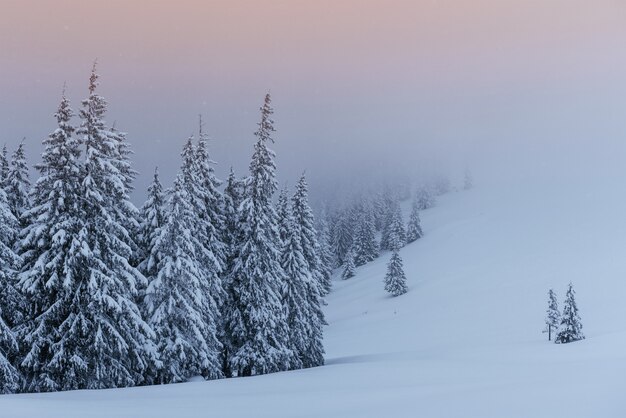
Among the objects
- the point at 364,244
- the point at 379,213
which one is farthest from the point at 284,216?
the point at 379,213

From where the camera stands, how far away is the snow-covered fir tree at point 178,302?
2089 cm

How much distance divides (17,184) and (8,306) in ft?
20.1

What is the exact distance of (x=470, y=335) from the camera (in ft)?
129

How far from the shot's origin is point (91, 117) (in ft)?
62.4

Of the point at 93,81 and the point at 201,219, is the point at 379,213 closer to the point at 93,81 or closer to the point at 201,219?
the point at 201,219

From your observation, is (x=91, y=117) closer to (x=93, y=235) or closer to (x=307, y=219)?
(x=93, y=235)

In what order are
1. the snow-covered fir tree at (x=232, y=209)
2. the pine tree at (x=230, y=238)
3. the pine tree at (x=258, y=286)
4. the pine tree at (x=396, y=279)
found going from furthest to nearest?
1. the pine tree at (x=396, y=279)
2. the snow-covered fir tree at (x=232, y=209)
3. the pine tree at (x=230, y=238)
4. the pine tree at (x=258, y=286)

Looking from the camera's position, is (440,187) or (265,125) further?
(440,187)

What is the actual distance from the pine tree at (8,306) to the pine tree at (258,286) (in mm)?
10325

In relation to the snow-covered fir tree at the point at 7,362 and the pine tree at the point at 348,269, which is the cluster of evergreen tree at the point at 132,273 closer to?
the snow-covered fir tree at the point at 7,362

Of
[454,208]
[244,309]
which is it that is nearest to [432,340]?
[244,309]

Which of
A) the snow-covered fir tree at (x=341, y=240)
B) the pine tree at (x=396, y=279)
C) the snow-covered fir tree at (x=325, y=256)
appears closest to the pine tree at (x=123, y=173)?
the pine tree at (x=396, y=279)

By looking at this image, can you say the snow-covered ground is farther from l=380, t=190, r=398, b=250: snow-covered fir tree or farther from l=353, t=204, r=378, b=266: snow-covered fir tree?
l=353, t=204, r=378, b=266: snow-covered fir tree

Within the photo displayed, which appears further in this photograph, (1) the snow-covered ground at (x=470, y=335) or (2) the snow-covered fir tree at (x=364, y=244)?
(2) the snow-covered fir tree at (x=364, y=244)
